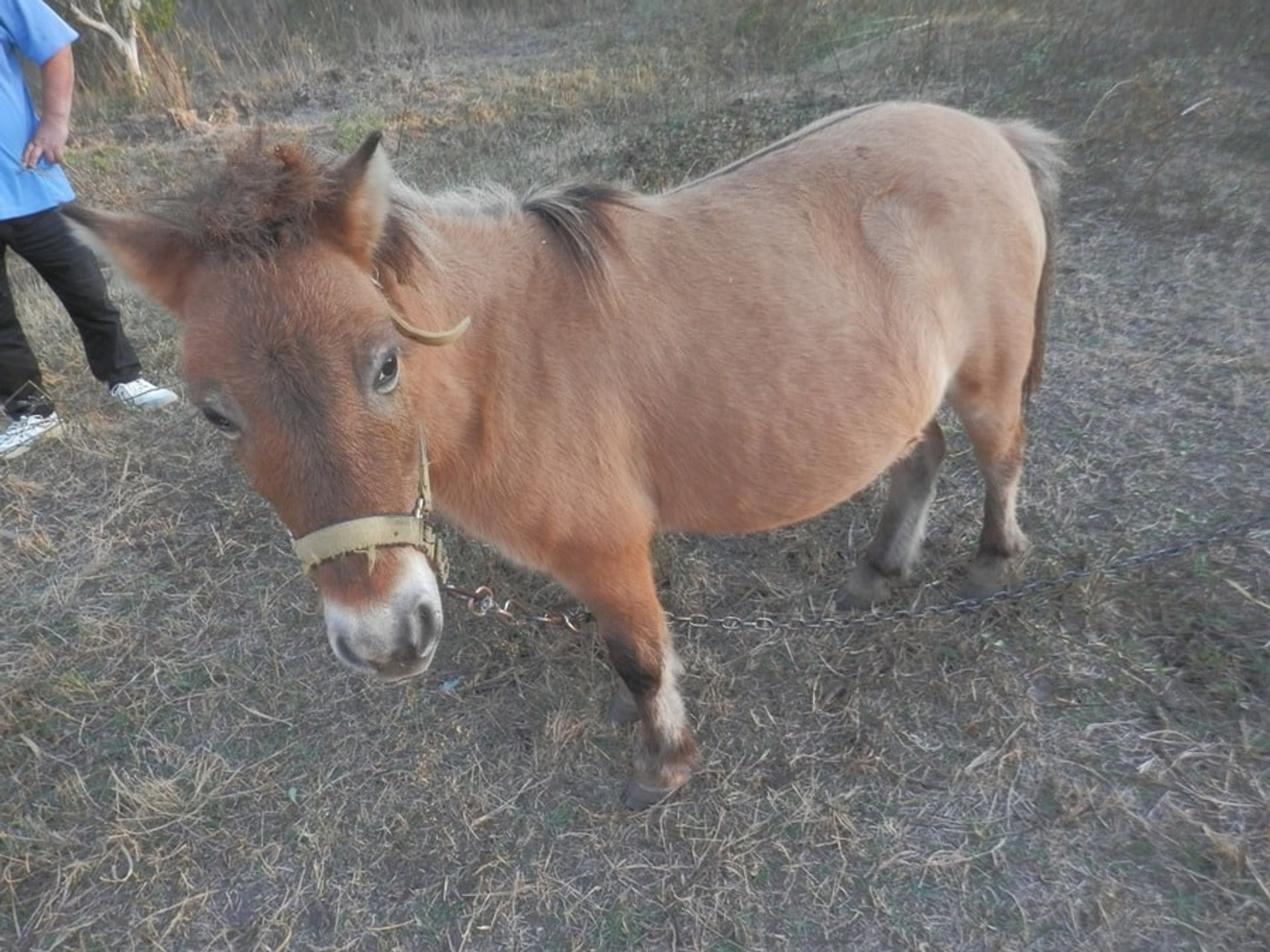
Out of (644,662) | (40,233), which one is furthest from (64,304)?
(644,662)

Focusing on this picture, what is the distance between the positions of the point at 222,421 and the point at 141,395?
3540 mm

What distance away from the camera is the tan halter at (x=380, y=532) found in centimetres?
148

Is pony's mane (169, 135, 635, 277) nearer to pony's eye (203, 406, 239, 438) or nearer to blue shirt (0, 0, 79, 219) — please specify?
pony's eye (203, 406, 239, 438)

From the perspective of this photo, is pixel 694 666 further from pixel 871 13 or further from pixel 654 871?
pixel 871 13

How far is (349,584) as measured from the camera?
5.11ft

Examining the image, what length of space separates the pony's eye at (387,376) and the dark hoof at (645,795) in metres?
1.63

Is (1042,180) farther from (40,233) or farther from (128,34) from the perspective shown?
(128,34)

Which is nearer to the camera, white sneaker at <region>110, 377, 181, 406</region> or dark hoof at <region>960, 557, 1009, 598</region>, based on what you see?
dark hoof at <region>960, 557, 1009, 598</region>

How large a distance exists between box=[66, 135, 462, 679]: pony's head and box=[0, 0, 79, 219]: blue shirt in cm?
279

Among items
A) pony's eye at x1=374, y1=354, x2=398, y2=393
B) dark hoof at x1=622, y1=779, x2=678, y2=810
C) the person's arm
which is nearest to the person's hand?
the person's arm

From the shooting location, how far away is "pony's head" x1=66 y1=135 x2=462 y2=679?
56.3 inches

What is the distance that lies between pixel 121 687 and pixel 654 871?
90.2 inches

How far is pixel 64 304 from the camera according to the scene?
4105 mm

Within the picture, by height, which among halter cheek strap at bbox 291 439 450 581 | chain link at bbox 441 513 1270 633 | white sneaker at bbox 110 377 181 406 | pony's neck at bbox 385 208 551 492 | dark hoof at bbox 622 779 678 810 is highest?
pony's neck at bbox 385 208 551 492
